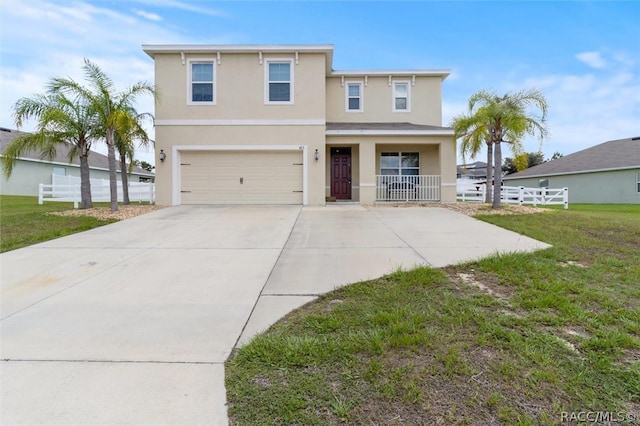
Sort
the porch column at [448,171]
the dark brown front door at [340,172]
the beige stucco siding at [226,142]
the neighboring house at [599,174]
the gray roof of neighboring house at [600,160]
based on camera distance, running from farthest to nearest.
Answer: the gray roof of neighboring house at [600,160], the neighboring house at [599,174], the dark brown front door at [340,172], the porch column at [448,171], the beige stucco siding at [226,142]

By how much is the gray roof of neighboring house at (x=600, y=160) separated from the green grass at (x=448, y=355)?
23513 mm

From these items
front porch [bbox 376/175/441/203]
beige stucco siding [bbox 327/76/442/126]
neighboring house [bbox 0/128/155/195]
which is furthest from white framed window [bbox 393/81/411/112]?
neighboring house [bbox 0/128/155/195]

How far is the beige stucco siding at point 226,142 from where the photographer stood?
44.6 ft

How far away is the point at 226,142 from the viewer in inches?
536

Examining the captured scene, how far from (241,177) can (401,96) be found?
907 cm

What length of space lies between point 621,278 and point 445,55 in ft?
53.7

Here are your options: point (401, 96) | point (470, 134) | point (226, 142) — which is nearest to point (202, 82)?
point (226, 142)

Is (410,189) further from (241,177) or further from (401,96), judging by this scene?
(241,177)

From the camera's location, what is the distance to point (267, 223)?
949cm

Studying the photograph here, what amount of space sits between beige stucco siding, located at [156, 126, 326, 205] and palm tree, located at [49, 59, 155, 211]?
234 cm

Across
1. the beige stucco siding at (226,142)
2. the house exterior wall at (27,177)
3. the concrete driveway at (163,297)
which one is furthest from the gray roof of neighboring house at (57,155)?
the concrete driveway at (163,297)

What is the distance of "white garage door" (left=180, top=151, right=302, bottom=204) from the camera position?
1380 cm

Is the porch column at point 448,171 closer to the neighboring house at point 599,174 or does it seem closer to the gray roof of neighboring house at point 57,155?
the neighboring house at point 599,174

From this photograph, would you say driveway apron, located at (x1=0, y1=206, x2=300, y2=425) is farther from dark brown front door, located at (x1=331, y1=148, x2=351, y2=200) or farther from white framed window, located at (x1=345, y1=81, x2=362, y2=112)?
white framed window, located at (x1=345, y1=81, x2=362, y2=112)
